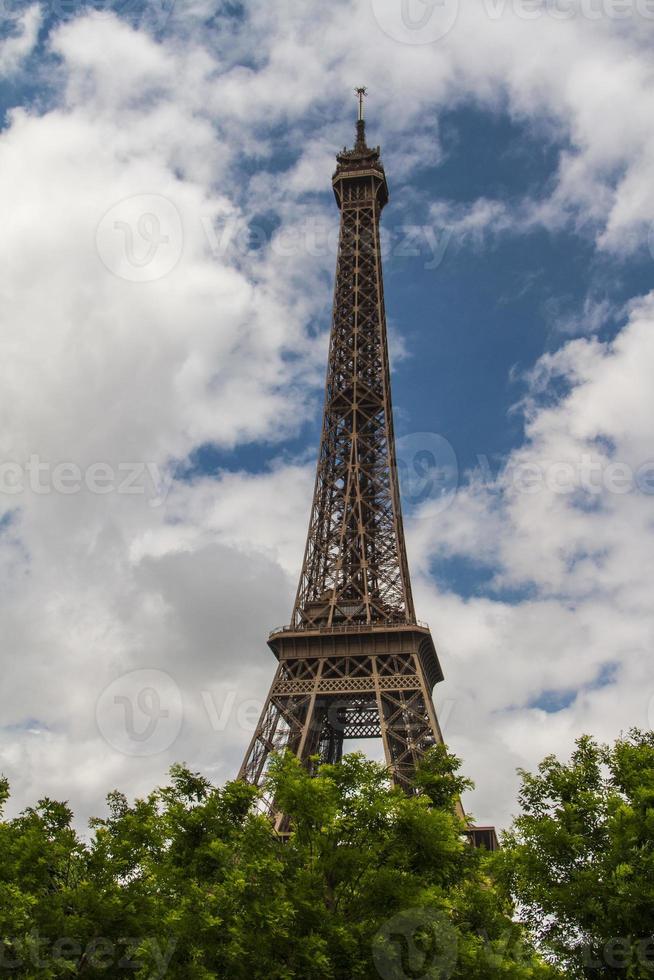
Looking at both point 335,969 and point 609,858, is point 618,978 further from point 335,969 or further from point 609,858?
point 335,969

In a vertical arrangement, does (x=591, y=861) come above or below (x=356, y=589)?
below

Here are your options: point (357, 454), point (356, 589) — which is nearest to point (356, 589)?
point (356, 589)

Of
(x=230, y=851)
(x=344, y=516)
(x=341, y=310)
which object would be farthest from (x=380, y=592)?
(x=230, y=851)

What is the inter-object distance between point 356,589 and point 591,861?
4035cm

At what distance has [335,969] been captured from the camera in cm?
2483

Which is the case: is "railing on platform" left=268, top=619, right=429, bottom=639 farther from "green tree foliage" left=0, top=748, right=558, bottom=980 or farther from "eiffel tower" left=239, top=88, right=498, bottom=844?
"green tree foliage" left=0, top=748, right=558, bottom=980

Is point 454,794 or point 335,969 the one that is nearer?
point 335,969

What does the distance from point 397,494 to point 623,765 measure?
43.9 m

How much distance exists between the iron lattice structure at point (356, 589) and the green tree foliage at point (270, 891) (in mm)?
21733

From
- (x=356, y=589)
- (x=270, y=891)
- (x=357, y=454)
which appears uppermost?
(x=357, y=454)

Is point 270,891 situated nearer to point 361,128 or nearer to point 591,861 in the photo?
point 591,861

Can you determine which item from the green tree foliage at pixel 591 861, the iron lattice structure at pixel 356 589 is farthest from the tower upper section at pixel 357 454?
the green tree foliage at pixel 591 861

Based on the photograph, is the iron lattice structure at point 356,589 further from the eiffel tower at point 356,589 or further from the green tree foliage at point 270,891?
the green tree foliage at point 270,891

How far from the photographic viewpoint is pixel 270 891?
25.8 metres
